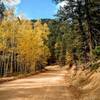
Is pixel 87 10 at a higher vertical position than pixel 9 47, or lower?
higher

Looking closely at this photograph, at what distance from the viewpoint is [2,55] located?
53.6 metres

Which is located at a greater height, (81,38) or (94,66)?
(81,38)

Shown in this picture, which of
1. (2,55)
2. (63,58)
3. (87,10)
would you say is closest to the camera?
(87,10)

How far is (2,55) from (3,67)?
4.68 m

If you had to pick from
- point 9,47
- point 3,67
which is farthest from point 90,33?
point 3,67

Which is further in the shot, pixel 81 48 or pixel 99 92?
pixel 81 48

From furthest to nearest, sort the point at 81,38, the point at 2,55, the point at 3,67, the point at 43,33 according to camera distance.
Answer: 1. the point at 43,33
2. the point at 3,67
3. the point at 2,55
4. the point at 81,38

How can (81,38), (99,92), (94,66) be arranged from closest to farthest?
(99,92) → (94,66) → (81,38)

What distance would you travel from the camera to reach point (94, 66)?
1076 inches

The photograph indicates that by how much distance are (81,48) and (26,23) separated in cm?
1926

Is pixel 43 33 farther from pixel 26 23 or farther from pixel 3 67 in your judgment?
pixel 3 67

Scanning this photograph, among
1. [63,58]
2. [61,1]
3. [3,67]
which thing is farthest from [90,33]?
[63,58]

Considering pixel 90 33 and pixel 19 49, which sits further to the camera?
pixel 19 49

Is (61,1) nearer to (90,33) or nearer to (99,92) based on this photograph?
(90,33)
